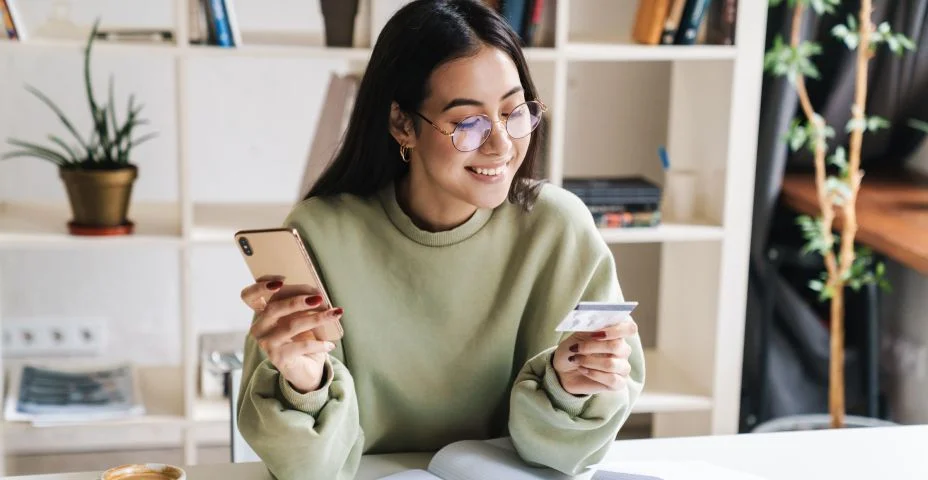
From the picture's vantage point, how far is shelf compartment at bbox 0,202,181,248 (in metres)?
2.35

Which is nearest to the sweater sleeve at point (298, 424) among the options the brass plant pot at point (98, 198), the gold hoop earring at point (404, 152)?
the gold hoop earring at point (404, 152)

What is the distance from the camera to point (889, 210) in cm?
274

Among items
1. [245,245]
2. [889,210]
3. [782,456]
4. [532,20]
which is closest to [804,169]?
[889,210]

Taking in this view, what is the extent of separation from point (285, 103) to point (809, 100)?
1336mm

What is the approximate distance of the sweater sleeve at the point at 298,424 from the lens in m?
1.31

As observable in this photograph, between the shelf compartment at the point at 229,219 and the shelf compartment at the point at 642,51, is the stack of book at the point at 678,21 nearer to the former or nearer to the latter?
the shelf compartment at the point at 642,51

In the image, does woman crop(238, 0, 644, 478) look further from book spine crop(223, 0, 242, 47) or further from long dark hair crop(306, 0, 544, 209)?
book spine crop(223, 0, 242, 47)

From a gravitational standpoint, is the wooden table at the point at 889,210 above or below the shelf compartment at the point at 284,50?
below

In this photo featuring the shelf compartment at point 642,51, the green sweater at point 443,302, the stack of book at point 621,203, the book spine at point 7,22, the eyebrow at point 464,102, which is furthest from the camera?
the stack of book at point 621,203

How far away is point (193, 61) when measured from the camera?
2789 mm

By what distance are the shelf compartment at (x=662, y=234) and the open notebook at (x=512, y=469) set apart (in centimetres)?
115

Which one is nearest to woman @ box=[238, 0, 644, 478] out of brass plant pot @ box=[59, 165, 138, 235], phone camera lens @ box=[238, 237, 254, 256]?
phone camera lens @ box=[238, 237, 254, 256]

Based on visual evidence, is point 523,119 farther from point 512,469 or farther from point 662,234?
point 662,234

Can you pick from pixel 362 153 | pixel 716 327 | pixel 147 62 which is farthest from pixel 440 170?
pixel 147 62
